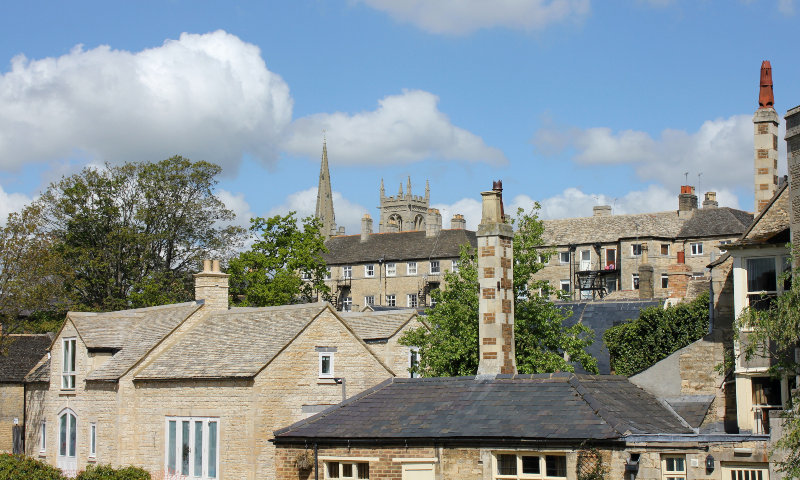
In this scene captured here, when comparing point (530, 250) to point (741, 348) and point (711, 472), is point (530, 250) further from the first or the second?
point (711, 472)

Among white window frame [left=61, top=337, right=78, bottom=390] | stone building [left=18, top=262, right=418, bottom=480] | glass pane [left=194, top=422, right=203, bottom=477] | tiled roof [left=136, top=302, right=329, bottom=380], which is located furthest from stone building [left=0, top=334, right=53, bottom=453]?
glass pane [left=194, top=422, right=203, bottom=477]

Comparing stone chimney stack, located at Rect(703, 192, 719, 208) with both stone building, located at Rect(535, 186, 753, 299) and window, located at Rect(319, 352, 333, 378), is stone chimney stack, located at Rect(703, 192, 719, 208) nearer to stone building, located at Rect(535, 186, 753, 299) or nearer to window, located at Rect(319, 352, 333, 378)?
stone building, located at Rect(535, 186, 753, 299)

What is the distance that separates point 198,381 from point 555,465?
13737 mm

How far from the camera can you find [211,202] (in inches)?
2418

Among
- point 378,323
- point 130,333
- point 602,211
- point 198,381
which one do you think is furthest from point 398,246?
point 198,381

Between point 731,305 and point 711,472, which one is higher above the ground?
point 731,305

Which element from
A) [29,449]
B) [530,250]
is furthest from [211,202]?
[530,250]

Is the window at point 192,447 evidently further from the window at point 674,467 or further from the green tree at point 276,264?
the green tree at point 276,264

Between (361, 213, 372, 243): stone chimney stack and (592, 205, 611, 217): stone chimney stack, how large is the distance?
24790 mm

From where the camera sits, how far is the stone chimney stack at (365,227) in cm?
9825

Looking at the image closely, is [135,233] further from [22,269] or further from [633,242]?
[633,242]

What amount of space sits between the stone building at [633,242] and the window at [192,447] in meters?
51.4

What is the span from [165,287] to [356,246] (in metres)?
40.8

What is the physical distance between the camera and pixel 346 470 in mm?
20672
